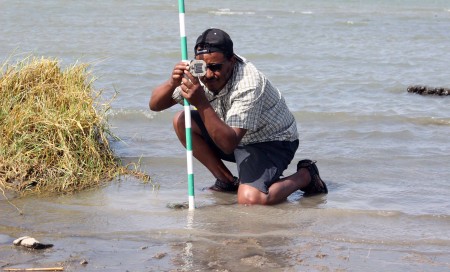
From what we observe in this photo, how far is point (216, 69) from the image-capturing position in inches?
213

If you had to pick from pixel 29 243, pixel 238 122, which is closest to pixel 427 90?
pixel 238 122

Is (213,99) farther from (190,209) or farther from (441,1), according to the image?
(441,1)

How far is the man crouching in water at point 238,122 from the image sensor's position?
5.34m

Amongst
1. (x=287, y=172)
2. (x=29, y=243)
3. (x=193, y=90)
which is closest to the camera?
(x=29, y=243)

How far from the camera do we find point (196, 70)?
5.20 metres

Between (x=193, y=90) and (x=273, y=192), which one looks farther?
(x=273, y=192)

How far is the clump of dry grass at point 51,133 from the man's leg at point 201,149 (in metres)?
0.60

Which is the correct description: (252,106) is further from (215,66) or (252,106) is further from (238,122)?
(215,66)

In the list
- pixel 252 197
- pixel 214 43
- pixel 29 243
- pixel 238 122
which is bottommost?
pixel 252 197

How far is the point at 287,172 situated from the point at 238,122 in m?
1.73

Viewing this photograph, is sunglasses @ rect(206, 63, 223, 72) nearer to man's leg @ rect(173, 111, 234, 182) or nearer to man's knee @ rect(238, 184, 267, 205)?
man's leg @ rect(173, 111, 234, 182)

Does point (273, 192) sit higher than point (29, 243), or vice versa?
point (29, 243)

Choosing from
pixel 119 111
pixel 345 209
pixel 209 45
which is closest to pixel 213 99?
pixel 209 45

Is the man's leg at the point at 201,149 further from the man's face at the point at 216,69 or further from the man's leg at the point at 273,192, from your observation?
the man's face at the point at 216,69
